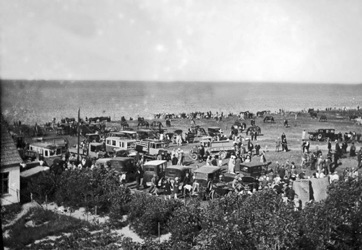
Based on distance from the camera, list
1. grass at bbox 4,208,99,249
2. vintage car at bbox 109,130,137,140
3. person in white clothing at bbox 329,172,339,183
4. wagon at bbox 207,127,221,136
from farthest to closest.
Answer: vintage car at bbox 109,130,137,140
wagon at bbox 207,127,221,136
person in white clothing at bbox 329,172,339,183
grass at bbox 4,208,99,249

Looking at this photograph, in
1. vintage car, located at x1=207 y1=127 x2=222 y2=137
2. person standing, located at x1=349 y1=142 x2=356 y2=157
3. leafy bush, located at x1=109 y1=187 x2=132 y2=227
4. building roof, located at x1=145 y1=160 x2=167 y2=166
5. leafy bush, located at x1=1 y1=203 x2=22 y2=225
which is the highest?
vintage car, located at x1=207 y1=127 x2=222 y2=137

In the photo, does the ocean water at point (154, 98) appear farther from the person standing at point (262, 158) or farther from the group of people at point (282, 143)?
the person standing at point (262, 158)

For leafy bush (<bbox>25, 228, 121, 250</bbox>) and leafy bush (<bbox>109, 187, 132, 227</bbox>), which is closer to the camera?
leafy bush (<bbox>25, 228, 121, 250</bbox>)

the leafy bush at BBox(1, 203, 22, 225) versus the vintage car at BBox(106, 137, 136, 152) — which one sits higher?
the vintage car at BBox(106, 137, 136, 152)

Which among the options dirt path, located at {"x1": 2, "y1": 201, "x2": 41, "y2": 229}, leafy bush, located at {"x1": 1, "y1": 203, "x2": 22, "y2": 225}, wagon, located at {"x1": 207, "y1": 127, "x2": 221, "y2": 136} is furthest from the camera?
wagon, located at {"x1": 207, "y1": 127, "x2": 221, "y2": 136}

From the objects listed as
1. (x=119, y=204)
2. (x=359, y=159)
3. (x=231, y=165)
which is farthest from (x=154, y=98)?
(x=359, y=159)

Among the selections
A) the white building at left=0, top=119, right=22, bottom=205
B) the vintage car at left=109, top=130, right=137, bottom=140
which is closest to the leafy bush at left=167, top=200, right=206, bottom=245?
the vintage car at left=109, top=130, right=137, bottom=140

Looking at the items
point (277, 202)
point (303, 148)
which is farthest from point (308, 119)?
point (277, 202)

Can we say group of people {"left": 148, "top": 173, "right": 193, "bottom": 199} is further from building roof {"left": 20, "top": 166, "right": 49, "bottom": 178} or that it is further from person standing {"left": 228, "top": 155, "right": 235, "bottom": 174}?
building roof {"left": 20, "top": 166, "right": 49, "bottom": 178}
